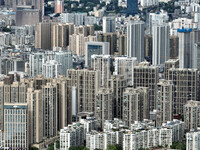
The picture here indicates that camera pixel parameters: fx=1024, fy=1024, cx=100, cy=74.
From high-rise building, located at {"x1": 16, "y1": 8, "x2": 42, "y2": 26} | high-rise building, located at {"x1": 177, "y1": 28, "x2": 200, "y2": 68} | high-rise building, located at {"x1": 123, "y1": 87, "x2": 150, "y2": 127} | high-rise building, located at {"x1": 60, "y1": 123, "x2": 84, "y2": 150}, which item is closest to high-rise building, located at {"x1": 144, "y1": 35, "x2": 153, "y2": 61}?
high-rise building, located at {"x1": 177, "y1": 28, "x2": 200, "y2": 68}

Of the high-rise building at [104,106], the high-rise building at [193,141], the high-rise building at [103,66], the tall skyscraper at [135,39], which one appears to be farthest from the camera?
the tall skyscraper at [135,39]

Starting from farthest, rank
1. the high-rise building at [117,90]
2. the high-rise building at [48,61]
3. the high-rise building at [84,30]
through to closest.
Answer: the high-rise building at [84,30] → the high-rise building at [48,61] → the high-rise building at [117,90]

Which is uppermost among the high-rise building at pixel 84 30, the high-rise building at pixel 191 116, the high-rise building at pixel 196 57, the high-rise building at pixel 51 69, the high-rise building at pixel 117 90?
the high-rise building at pixel 84 30

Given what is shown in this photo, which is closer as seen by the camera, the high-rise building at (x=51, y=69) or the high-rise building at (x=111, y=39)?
the high-rise building at (x=51, y=69)

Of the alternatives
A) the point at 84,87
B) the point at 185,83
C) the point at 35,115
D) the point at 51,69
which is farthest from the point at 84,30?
the point at 35,115

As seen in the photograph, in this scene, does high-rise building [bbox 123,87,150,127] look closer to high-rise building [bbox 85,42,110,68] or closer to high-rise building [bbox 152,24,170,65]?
high-rise building [bbox 85,42,110,68]

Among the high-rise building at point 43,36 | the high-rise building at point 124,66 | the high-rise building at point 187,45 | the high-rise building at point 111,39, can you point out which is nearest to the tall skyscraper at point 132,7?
the high-rise building at point 43,36

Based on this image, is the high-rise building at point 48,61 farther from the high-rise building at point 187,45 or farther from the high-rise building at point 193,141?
the high-rise building at point 193,141
